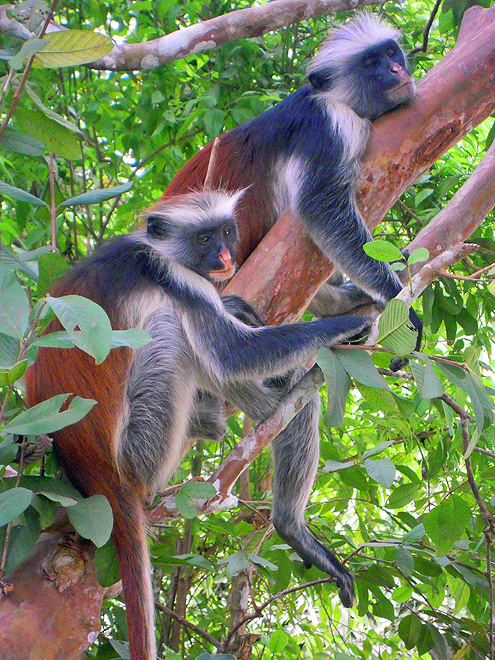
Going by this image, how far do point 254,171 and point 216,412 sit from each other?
1.19 m

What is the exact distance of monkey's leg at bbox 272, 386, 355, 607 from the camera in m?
2.81

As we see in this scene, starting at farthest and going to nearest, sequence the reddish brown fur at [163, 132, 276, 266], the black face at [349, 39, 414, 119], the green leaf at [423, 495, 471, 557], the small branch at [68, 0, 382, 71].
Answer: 1. the small branch at [68, 0, 382, 71]
2. the reddish brown fur at [163, 132, 276, 266]
3. the black face at [349, 39, 414, 119]
4. the green leaf at [423, 495, 471, 557]

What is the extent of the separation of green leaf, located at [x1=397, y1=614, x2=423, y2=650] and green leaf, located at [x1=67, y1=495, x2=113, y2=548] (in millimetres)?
1444

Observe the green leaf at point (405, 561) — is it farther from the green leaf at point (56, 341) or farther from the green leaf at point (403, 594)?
the green leaf at point (56, 341)

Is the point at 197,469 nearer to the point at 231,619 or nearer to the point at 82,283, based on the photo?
the point at 231,619

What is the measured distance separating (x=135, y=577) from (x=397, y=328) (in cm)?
98

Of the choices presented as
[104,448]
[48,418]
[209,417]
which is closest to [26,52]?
[48,418]

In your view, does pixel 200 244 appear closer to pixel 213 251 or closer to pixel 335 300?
pixel 213 251

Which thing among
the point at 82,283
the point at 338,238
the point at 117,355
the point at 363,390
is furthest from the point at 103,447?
the point at 338,238

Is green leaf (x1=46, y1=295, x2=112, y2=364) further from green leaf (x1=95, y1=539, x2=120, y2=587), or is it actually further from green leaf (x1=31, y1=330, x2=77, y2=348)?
green leaf (x1=95, y1=539, x2=120, y2=587)

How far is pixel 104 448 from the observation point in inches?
82.9

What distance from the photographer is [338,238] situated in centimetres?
282

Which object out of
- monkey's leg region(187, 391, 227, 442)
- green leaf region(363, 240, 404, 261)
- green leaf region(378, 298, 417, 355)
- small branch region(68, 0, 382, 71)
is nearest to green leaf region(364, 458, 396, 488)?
green leaf region(378, 298, 417, 355)

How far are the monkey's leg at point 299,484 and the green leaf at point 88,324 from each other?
64.5 inches
